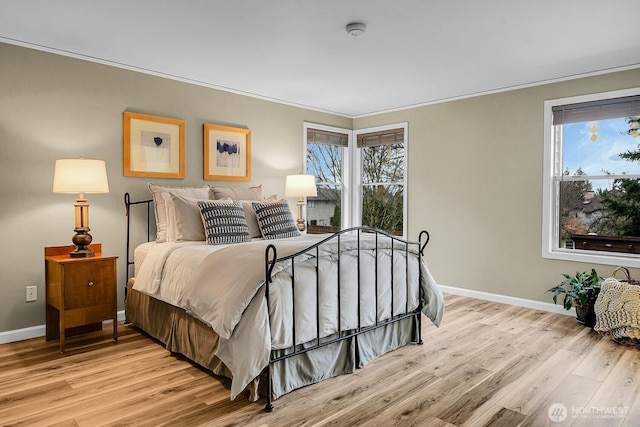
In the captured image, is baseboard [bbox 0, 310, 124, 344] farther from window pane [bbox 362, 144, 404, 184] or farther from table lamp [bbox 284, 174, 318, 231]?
window pane [bbox 362, 144, 404, 184]

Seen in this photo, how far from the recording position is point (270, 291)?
2.32 meters

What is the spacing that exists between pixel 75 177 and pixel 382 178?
3953 millimetres

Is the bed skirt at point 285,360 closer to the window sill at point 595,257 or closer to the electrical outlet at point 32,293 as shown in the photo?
the electrical outlet at point 32,293

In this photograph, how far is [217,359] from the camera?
2623 mm

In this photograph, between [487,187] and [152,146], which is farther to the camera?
[487,187]

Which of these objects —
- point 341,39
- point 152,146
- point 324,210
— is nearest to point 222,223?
point 152,146

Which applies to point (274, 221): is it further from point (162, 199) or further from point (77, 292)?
point (77, 292)

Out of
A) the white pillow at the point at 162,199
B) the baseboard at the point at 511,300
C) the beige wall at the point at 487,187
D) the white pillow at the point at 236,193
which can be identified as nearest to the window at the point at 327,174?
the beige wall at the point at 487,187

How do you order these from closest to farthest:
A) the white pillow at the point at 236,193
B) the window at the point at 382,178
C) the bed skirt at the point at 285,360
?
the bed skirt at the point at 285,360 < the white pillow at the point at 236,193 < the window at the point at 382,178

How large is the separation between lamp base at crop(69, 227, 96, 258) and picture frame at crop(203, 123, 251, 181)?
1461 mm

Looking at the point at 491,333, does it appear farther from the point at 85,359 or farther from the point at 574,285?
the point at 85,359

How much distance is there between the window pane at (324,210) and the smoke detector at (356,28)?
298 centimetres

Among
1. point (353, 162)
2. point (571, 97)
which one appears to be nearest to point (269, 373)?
point (571, 97)

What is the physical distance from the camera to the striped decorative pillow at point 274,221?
3729mm
